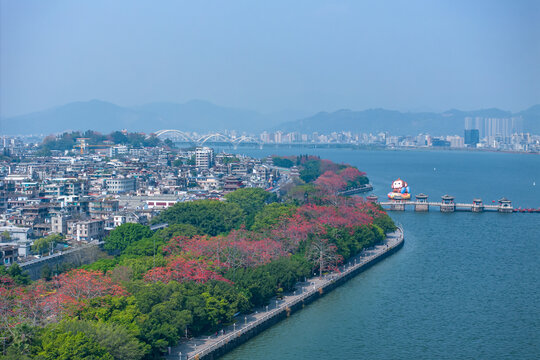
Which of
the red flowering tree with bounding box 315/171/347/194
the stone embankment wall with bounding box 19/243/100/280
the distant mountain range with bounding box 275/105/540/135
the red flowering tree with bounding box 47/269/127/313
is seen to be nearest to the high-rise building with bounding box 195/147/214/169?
the red flowering tree with bounding box 315/171/347/194

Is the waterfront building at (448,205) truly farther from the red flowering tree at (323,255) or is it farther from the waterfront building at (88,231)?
the waterfront building at (88,231)

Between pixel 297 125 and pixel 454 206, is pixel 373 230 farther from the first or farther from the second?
pixel 297 125

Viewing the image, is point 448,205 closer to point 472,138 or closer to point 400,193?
point 400,193

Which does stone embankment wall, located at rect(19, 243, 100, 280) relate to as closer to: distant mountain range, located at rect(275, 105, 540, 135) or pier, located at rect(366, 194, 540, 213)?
pier, located at rect(366, 194, 540, 213)

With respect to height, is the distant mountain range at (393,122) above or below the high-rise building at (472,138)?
above

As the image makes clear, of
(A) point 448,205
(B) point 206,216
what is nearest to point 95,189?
(B) point 206,216

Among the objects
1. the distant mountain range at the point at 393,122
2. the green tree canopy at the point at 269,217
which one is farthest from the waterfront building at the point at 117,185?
the distant mountain range at the point at 393,122

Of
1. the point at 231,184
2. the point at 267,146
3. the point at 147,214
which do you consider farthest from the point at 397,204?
the point at 267,146
